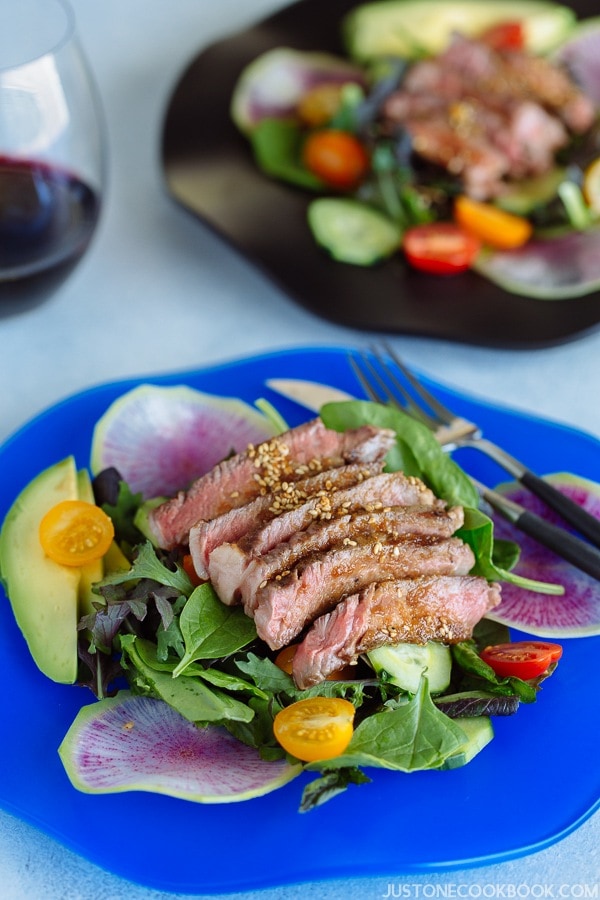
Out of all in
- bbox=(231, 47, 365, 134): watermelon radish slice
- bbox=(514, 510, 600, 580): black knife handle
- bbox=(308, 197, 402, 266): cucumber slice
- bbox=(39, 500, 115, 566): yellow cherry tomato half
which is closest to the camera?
bbox=(39, 500, 115, 566): yellow cherry tomato half

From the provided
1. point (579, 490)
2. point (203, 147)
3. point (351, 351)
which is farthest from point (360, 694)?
point (203, 147)

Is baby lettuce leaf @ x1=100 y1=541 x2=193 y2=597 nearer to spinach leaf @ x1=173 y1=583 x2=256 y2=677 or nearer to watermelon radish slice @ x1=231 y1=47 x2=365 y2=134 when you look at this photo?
spinach leaf @ x1=173 y1=583 x2=256 y2=677

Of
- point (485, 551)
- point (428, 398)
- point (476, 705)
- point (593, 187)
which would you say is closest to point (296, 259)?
point (428, 398)

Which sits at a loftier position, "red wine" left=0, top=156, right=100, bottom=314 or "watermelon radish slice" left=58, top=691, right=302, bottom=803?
"red wine" left=0, top=156, right=100, bottom=314

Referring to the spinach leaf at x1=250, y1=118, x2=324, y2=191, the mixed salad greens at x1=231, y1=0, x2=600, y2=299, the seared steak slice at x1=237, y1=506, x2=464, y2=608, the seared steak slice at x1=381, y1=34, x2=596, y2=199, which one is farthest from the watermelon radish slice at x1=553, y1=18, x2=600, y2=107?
the seared steak slice at x1=237, y1=506, x2=464, y2=608

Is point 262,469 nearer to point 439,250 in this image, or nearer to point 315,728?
point 315,728

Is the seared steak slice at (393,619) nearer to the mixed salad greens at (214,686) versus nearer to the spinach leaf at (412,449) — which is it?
the mixed salad greens at (214,686)
